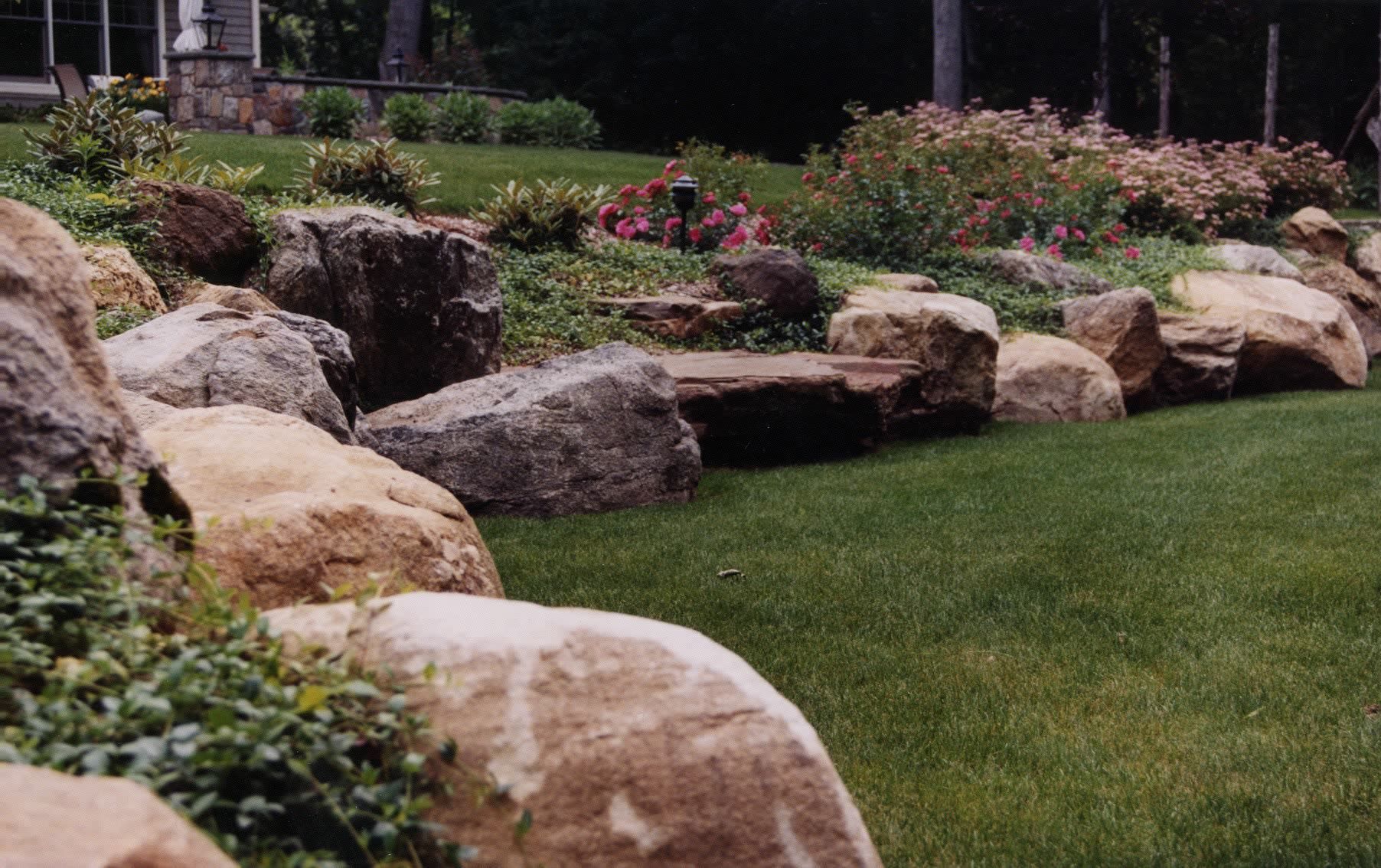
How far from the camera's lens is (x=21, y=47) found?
2405 cm

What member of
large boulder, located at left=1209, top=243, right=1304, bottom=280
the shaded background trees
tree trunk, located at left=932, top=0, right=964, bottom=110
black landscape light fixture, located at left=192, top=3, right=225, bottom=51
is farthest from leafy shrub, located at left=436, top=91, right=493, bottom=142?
large boulder, located at left=1209, top=243, right=1304, bottom=280

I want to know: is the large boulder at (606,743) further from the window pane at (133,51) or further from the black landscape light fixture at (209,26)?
the window pane at (133,51)

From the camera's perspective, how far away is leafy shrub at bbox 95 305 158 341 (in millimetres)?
6680

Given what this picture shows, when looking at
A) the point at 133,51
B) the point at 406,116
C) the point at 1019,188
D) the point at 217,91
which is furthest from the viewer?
the point at 133,51

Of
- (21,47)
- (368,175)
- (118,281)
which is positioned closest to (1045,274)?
(368,175)

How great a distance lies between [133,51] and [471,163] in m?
11.4

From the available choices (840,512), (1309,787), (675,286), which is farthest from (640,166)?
(1309,787)

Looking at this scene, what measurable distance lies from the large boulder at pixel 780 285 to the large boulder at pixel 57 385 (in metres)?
8.19

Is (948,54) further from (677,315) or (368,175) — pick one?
(677,315)

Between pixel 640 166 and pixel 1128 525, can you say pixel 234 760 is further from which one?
pixel 640 166

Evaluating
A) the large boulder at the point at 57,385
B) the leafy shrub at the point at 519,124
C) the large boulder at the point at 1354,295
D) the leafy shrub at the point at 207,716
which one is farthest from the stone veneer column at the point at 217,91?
the leafy shrub at the point at 207,716

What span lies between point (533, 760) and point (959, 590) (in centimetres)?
362

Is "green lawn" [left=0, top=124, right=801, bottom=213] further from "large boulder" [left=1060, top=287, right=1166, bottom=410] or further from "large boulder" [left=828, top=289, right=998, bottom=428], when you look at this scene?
"large boulder" [left=1060, top=287, right=1166, bottom=410]

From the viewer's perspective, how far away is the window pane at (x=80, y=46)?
24.3m
